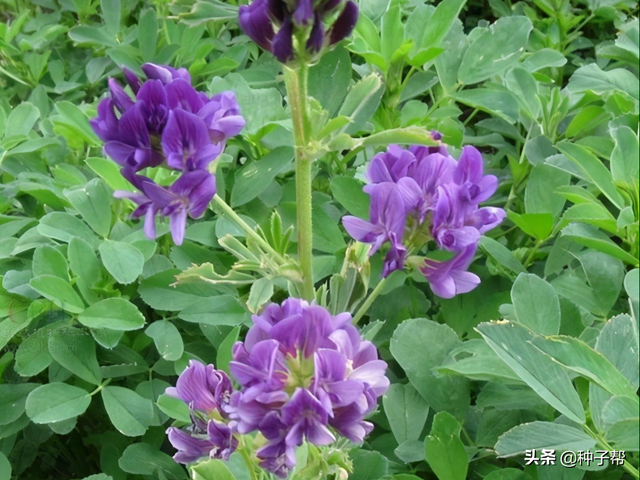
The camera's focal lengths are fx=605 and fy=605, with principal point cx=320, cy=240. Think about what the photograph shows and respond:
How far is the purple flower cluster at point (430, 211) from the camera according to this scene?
63 centimetres

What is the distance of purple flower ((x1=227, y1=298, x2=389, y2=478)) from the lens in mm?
494

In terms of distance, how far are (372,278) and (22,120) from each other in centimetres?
68

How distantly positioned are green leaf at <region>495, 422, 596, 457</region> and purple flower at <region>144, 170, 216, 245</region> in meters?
0.35

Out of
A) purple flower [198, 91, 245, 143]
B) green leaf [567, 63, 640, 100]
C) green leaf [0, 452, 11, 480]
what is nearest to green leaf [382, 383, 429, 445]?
purple flower [198, 91, 245, 143]

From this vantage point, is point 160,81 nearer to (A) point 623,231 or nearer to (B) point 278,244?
(B) point 278,244

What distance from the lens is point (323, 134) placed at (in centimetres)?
55

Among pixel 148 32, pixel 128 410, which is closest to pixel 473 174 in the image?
pixel 128 410

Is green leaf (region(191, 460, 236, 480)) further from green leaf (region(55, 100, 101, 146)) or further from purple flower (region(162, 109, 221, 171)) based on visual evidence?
green leaf (region(55, 100, 101, 146))

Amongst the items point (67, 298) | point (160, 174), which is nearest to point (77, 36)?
point (160, 174)

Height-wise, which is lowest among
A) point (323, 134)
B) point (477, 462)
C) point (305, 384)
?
point (477, 462)

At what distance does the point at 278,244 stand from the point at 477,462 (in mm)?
376

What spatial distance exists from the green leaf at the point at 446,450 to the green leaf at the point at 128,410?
346mm

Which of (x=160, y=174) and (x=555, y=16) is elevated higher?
(x=555, y=16)

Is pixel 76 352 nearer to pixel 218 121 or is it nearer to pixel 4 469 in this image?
pixel 4 469
